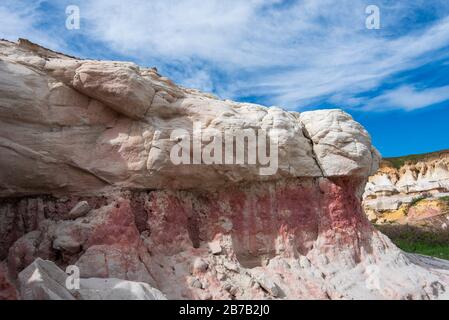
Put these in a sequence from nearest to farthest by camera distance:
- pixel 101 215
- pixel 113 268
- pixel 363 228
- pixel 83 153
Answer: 1. pixel 113 268
2. pixel 101 215
3. pixel 83 153
4. pixel 363 228

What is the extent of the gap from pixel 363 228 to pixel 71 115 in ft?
30.2

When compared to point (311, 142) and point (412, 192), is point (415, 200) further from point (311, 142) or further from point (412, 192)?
point (311, 142)

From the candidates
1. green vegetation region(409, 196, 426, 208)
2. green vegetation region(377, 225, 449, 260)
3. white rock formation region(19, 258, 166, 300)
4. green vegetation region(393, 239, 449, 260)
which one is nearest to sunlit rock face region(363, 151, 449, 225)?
green vegetation region(409, 196, 426, 208)

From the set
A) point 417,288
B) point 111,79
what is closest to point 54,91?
point 111,79

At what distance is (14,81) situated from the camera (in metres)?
11.1

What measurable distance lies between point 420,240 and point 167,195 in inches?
964

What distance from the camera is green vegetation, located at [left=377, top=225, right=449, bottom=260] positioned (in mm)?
27766

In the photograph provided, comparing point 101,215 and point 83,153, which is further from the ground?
point 83,153

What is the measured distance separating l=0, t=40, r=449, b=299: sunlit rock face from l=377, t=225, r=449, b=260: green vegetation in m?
14.9

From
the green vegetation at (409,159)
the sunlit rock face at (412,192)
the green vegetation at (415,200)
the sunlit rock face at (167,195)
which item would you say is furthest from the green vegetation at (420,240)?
the green vegetation at (409,159)

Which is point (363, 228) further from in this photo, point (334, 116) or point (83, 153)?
point (83, 153)

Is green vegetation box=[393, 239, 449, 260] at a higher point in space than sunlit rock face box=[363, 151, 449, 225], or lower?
lower

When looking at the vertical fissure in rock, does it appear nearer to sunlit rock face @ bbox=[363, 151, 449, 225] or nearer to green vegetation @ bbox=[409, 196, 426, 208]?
sunlit rock face @ bbox=[363, 151, 449, 225]
